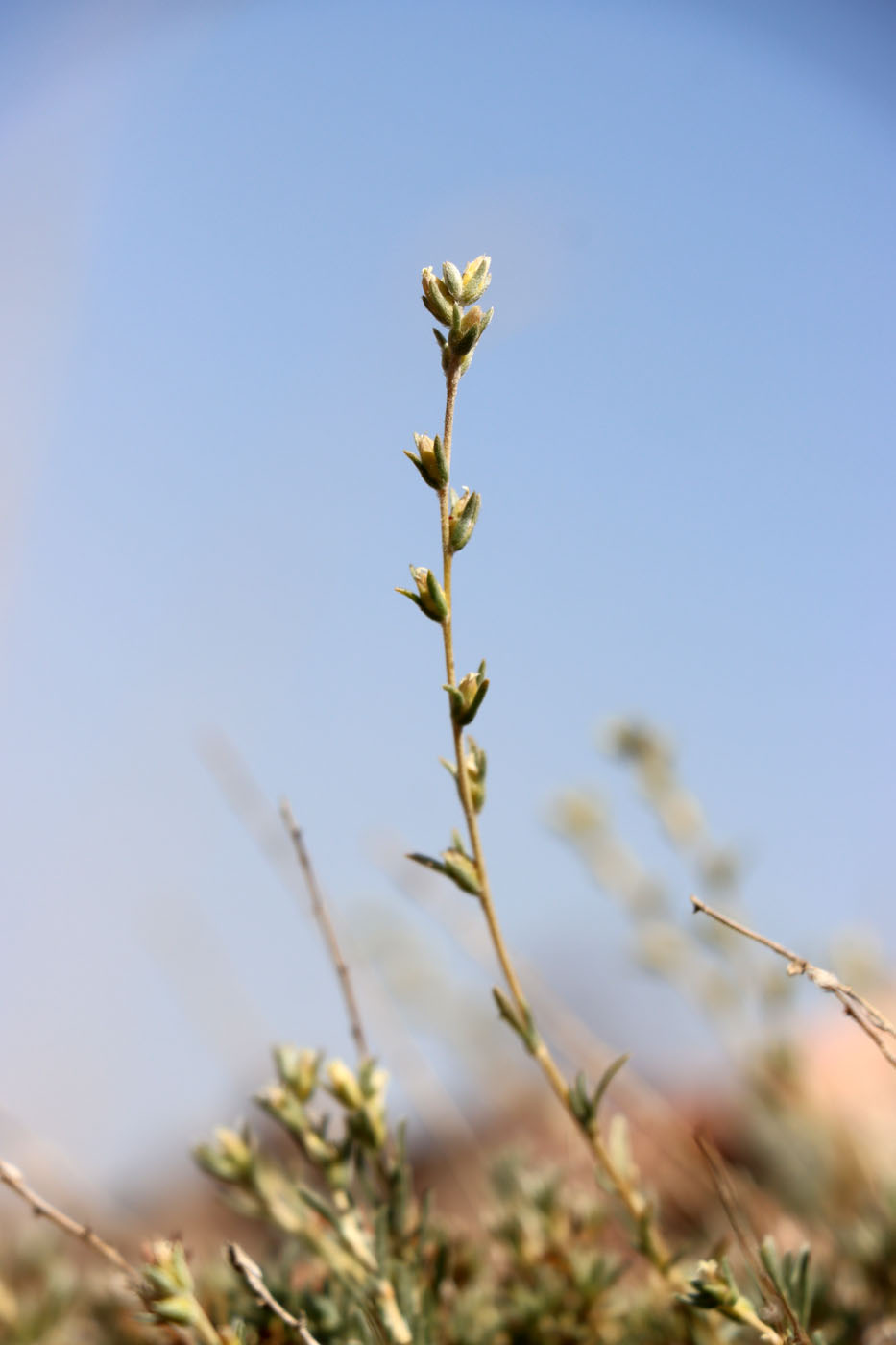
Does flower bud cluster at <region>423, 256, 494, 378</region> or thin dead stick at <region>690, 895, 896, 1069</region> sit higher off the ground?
flower bud cluster at <region>423, 256, 494, 378</region>

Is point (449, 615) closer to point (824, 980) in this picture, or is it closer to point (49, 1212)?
point (824, 980)

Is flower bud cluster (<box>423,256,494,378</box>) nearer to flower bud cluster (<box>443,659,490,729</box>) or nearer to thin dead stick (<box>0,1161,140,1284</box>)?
flower bud cluster (<box>443,659,490,729</box>)

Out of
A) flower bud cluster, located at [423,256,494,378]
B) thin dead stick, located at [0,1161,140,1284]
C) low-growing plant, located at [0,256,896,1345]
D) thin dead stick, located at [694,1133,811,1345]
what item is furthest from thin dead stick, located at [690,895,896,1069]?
thin dead stick, located at [0,1161,140,1284]

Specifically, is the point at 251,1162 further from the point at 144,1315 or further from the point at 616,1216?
the point at 616,1216

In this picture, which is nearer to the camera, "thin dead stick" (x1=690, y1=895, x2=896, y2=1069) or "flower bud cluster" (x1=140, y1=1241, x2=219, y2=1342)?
"thin dead stick" (x1=690, y1=895, x2=896, y2=1069)

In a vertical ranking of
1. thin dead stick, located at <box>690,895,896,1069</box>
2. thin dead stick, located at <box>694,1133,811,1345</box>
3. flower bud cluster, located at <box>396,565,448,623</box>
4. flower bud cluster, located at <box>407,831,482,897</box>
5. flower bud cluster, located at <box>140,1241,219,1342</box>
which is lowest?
thin dead stick, located at <box>694,1133,811,1345</box>

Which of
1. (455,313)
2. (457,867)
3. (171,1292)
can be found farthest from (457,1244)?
(455,313)

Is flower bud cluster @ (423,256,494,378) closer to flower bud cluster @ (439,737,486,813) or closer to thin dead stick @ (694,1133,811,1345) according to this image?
flower bud cluster @ (439,737,486,813)

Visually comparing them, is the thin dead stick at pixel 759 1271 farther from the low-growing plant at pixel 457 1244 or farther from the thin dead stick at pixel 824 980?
the thin dead stick at pixel 824 980

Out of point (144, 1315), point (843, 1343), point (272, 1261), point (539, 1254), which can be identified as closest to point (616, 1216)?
point (539, 1254)
